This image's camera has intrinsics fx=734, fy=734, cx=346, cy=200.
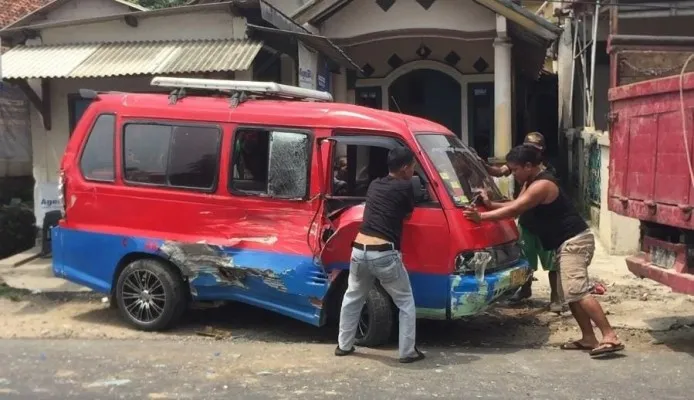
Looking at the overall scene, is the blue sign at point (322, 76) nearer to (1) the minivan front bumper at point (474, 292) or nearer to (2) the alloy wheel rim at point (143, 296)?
(2) the alloy wheel rim at point (143, 296)

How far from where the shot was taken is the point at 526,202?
19.4 feet

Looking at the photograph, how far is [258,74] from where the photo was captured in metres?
11.1

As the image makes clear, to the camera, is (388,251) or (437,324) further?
(437,324)

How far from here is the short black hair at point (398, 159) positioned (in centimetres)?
562

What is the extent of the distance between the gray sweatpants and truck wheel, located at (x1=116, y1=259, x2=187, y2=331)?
1.71m

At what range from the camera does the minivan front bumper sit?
5.75 meters

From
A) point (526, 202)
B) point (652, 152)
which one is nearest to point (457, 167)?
point (526, 202)

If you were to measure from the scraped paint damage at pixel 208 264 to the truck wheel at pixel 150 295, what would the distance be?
0.14 m

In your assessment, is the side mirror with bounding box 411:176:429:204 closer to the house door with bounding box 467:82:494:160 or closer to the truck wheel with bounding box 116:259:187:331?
the truck wheel with bounding box 116:259:187:331

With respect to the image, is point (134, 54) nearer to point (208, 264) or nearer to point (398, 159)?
point (208, 264)

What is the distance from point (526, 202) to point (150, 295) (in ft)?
11.3

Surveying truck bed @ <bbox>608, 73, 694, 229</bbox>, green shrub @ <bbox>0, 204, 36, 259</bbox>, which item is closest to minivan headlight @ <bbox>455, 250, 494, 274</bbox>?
truck bed @ <bbox>608, 73, 694, 229</bbox>

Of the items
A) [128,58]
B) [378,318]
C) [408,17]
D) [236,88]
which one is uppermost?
[408,17]

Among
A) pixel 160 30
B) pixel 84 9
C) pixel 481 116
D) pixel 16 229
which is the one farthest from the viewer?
pixel 481 116
